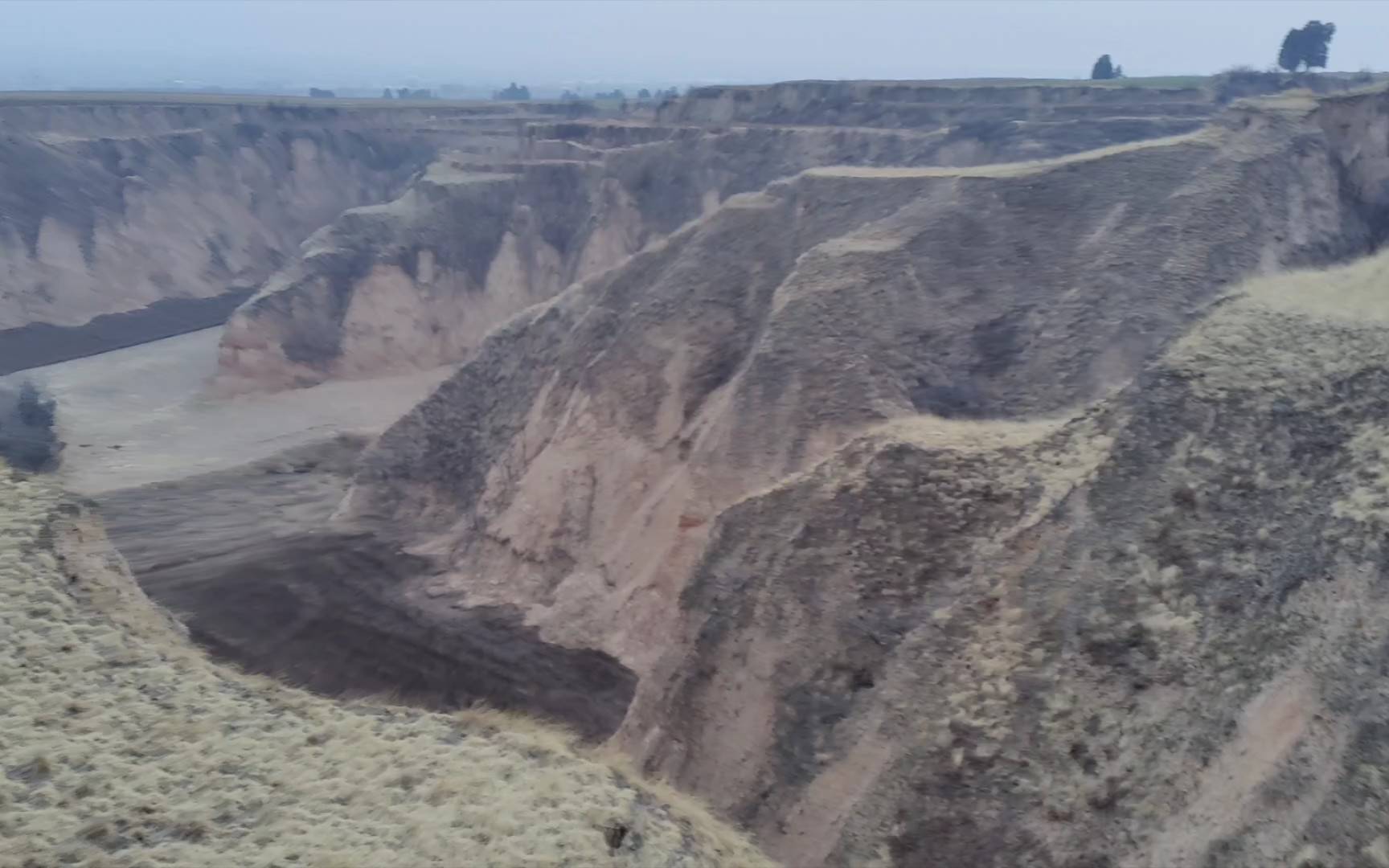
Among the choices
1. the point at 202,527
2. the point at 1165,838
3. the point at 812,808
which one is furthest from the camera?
the point at 202,527

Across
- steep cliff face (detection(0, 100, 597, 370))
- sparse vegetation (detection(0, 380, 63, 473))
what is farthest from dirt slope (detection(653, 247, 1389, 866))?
steep cliff face (detection(0, 100, 597, 370))

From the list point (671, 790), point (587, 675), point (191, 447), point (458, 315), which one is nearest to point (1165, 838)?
point (671, 790)

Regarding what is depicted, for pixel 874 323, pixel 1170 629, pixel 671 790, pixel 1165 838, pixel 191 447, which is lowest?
pixel 191 447

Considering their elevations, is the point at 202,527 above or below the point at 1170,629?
below

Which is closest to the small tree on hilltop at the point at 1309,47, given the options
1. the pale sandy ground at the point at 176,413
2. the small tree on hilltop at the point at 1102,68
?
the small tree on hilltop at the point at 1102,68

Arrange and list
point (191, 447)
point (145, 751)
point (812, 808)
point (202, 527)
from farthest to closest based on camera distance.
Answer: point (191, 447)
point (202, 527)
point (812, 808)
point (145, 751)

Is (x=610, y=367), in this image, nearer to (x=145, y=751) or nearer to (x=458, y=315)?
(x=145, y=751)

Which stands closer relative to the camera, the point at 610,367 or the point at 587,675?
the point at 587,675
